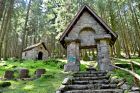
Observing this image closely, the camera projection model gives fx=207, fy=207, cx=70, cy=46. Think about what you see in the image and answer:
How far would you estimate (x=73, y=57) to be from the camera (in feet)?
62.1

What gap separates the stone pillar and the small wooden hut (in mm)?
23270

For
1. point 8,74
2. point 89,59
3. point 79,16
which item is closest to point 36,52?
point 89,59

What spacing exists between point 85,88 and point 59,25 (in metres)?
30.5

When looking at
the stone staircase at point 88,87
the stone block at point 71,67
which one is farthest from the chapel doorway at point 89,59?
the stone staircase at point 88,87

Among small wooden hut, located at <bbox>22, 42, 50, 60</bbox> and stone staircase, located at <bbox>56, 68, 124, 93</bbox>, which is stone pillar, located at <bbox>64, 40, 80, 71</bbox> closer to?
stone staircase, located at <bbox>56, 68, 124, 93</bbox>

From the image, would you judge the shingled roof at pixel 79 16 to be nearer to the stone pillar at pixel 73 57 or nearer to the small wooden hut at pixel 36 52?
the stone pillar at pixel 73 57

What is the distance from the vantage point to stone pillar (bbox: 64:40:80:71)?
18703 mm

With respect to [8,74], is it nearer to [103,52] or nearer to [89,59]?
[103,52]

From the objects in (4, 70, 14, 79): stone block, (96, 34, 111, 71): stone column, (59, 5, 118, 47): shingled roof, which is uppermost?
(59, 5, 118, 47): shingled roof

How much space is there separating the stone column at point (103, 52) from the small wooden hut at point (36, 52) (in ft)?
80.5

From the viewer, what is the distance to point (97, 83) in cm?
1147

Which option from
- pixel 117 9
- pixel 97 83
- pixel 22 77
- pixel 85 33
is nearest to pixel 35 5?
pixel 117 9

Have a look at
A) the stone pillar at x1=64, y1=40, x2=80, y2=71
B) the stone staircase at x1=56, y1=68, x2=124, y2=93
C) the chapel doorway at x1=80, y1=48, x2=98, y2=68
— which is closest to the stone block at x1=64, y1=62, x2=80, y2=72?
the stone pillar at x1=64, y1=40, x2=80, y2=71

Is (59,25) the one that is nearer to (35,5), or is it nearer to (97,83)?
(35,5)
